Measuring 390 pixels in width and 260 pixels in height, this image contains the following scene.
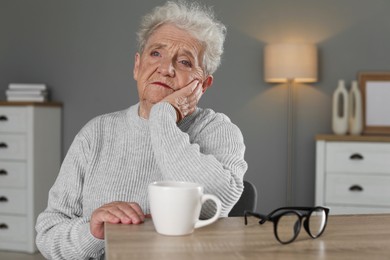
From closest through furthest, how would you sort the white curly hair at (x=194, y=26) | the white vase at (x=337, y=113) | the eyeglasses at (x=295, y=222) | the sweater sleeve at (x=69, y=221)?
the eyeglasses at (x=295, y=222), the sweater sleeve at (x=69, y=221), the white curly hair at (x=194, y=26), the white vase at (x=337, y=113)

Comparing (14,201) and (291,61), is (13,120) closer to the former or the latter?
(14,201)

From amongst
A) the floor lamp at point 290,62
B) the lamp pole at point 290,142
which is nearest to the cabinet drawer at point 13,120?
the floor lamp at point 290,62

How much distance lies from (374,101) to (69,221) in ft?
10.5

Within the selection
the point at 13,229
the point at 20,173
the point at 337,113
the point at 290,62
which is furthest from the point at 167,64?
the point at 13,229

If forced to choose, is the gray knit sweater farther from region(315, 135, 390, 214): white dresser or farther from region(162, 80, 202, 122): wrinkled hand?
region(315, 135, 390, 214): white dresser

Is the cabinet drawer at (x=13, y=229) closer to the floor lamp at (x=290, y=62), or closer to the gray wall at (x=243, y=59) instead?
the gray wall at (x=243, y=59)

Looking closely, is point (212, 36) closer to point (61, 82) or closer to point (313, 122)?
point (313, 122)

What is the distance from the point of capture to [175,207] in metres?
1.02

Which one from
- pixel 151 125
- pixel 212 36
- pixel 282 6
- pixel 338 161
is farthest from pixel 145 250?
pixel 282 6

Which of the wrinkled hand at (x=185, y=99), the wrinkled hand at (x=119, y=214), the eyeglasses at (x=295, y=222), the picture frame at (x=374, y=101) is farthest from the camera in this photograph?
the picture frame at (x=374, y=101)

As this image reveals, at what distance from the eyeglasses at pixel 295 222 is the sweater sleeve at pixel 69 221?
0.45 meters

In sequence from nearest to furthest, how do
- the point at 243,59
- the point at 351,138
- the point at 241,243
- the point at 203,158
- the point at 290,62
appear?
A: the point at 241,243
the point at 203,158
the point at 351,138
the point at 290,62
the point at 243,59

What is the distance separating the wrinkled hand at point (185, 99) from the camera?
1.55 meters

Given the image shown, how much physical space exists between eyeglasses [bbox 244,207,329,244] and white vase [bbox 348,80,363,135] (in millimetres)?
2997
